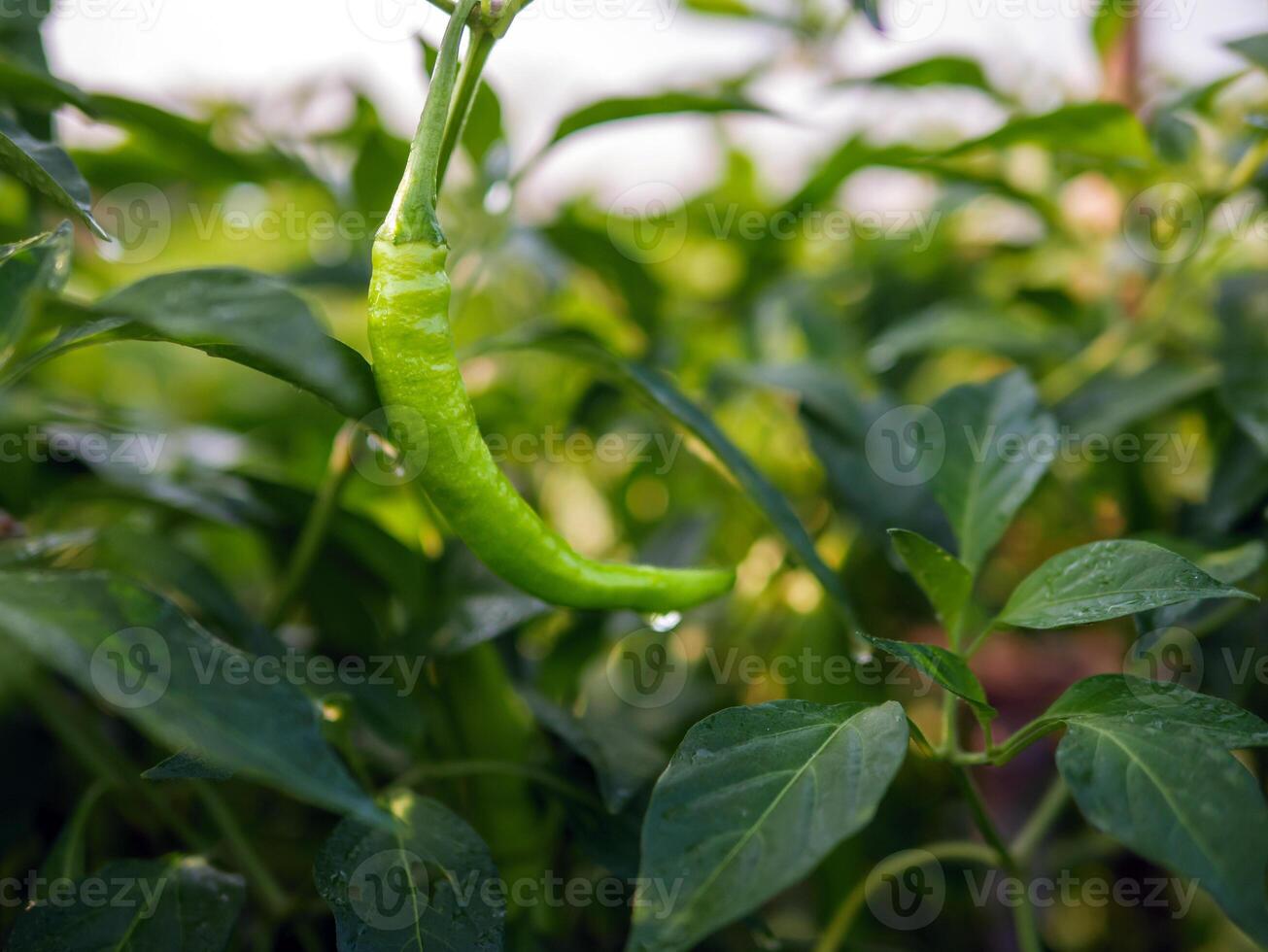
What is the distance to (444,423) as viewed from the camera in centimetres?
39

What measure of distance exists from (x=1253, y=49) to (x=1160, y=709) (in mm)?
501

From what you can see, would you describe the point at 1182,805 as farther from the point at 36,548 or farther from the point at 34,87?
the point at 34,87

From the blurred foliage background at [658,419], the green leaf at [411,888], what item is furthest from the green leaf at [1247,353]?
the green leaf at [411,888]

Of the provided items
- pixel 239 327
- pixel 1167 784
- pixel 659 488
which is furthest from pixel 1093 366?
pixel 239 327

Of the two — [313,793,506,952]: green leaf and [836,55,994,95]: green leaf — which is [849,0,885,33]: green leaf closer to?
[836,55,994,95]: green leaf

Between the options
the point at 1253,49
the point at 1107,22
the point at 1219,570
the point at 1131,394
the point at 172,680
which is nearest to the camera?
the point at 172,680

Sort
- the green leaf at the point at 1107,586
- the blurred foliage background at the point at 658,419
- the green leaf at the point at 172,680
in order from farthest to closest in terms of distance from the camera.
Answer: the blurred foliage background at the point at 658,419
the green leaf at the point at 1107,586
the green leaf at the point at 172,680

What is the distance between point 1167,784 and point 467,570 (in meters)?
0.44

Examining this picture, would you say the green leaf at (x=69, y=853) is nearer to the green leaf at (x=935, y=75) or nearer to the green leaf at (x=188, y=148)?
the green leaf at (x=188, y=148)

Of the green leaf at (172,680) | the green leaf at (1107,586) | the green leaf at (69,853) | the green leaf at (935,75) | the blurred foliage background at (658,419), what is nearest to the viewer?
the green leaf at (172,680)

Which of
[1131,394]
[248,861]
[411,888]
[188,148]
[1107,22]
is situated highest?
[1107,22]

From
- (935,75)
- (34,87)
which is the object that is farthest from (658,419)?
(34,87)

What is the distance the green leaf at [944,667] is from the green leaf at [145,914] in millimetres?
334

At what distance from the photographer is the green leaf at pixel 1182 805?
0.31m
